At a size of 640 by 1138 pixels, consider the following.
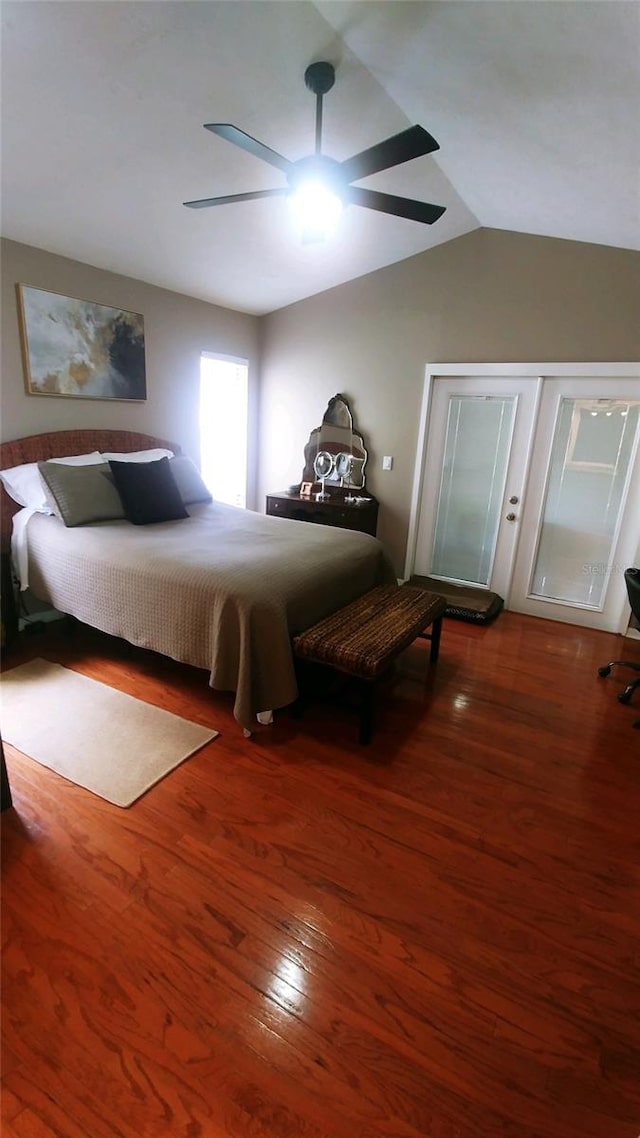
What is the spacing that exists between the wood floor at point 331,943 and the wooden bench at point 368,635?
39 centimetres

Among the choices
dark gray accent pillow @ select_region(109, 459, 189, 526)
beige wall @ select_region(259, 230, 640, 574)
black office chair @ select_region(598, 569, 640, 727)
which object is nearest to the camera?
black office chair @ select_region(598, 569, 640, 727)

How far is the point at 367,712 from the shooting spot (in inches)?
92.5

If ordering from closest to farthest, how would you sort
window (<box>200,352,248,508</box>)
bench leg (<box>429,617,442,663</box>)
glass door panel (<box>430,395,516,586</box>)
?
bench leg (<box>429,617,442,663</box>)
glass door panel (<box>430,395,516,586</box>)
window (<box>200,352,248,508</box>)

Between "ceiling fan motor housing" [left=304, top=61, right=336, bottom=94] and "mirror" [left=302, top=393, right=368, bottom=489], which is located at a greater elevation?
"ceiling fan motor housing" [left=304, top=61, right=336, bottom=94]

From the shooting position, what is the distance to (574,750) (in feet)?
8.07

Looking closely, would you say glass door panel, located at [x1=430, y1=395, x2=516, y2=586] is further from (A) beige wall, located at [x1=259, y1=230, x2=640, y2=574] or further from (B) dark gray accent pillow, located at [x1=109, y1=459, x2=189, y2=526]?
(B) dark gray accent pillow, located at [x1=109, y1=459, x2=189, y2=526]

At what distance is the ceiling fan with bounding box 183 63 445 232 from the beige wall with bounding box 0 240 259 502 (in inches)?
57.6

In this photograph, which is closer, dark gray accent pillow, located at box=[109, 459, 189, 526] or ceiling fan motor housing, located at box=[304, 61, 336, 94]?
ceiling fan motor housing, located at box=[304, 61, 336, 94]

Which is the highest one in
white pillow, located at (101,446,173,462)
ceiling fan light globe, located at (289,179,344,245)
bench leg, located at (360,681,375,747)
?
ceiling fan light globe, located at (289,179,344,245)

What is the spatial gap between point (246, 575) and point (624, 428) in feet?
9.62

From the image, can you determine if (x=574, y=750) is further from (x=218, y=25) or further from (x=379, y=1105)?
(x=218, y=25)

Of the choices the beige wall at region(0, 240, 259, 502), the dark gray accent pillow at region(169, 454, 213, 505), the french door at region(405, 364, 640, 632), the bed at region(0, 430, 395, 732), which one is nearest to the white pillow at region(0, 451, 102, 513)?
the bed at region(0, 430, 395, 732)

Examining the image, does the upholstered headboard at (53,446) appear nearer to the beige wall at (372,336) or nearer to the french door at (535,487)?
the beige wall at (372,336)

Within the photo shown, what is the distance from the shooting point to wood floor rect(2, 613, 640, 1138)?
1.17 m
